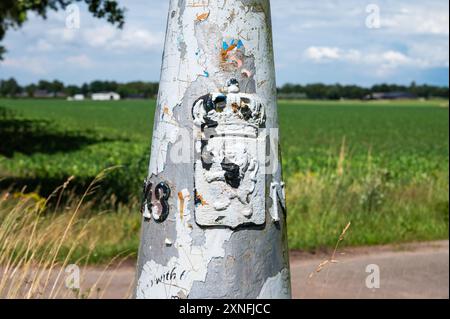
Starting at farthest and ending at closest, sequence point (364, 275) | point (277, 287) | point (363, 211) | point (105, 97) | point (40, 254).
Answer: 1. point (105, 97)
2. point (363, 211)
3. point (364, 275)
4. point (40, 254)
5. point (277, 287)

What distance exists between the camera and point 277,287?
289 centimetres

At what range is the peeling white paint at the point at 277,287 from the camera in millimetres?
2842

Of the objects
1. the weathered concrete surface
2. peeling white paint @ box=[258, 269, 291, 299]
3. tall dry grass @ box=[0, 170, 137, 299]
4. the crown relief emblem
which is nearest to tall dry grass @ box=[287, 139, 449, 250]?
the weathered concrete surface

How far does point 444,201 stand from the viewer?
10.6 meters

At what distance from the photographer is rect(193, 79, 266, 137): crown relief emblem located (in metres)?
2.74

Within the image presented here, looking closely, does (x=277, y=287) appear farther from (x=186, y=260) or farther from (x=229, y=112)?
(x=229, y=112)

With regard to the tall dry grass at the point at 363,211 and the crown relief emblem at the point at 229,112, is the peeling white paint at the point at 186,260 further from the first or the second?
the tall dry grass at the point at 363,211

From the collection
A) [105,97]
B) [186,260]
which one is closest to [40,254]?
[186,260]

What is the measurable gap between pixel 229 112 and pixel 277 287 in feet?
2.30

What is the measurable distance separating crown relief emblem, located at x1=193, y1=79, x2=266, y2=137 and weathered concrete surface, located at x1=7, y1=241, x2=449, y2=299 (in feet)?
12.0

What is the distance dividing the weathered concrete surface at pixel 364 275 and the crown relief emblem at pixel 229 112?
3653 millimetres

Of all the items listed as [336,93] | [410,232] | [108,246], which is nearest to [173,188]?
[108,246]

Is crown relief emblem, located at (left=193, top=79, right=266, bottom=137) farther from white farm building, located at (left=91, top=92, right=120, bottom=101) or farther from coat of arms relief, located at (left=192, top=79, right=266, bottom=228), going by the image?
white farm building, located at (left=91, top=92, right=120, bottom=101)
